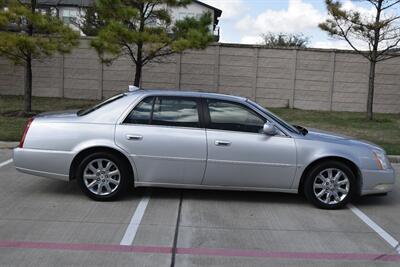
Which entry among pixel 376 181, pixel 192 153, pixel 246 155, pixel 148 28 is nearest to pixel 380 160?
pixel 376 181

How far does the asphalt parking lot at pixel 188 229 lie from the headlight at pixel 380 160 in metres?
0.57

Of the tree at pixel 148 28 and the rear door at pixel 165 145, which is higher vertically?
the tree at pixel 148 28

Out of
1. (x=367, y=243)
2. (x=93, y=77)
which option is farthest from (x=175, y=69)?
(x=367, y=243)

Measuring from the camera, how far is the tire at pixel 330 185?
6496mm

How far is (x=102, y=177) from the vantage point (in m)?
6.45

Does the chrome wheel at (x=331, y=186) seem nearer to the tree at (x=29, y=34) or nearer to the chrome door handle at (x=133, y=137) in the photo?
the chrome door handle at (x=133, y=137)

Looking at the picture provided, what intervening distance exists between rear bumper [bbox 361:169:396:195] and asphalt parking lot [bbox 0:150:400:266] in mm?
272

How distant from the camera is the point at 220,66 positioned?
1956 cm

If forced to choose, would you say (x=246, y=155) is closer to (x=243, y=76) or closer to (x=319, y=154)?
(x=319, y=154)

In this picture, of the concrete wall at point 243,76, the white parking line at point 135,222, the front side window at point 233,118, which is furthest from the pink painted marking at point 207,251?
the concrete wall at point 243,76

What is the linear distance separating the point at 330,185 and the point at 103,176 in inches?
113

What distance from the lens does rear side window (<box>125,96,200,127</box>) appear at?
651cm

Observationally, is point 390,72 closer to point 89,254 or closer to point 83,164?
point 83,164

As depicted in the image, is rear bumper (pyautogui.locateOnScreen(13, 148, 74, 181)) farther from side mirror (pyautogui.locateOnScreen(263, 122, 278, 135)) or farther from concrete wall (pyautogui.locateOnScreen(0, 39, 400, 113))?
concrete wall (pyautogui.locateOnScreen(0, 39, 400, 113))
